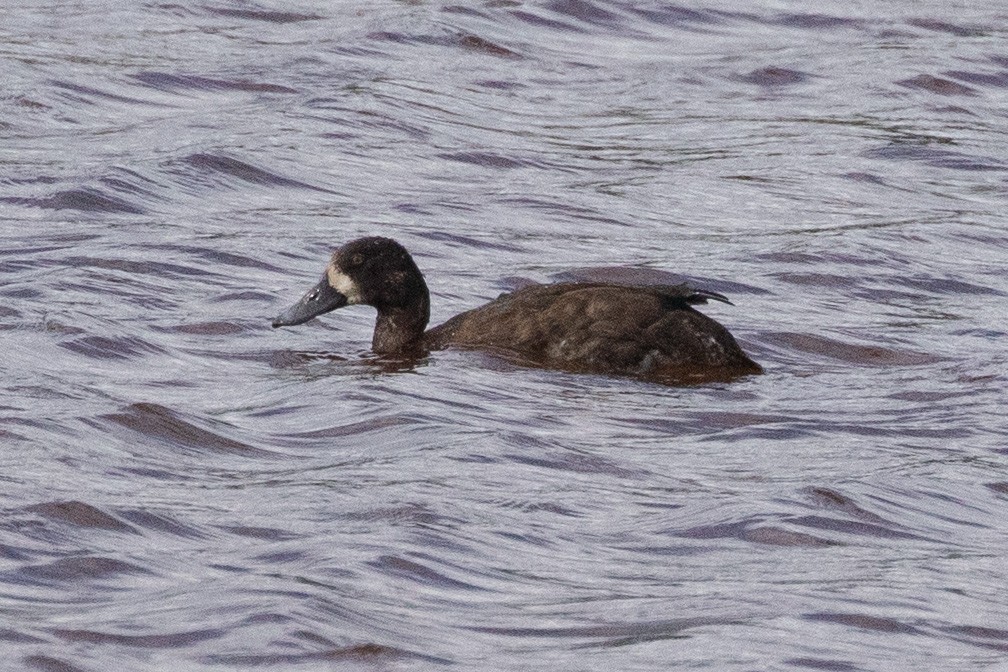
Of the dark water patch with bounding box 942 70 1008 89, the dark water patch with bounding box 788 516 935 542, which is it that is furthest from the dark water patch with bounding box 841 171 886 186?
the dark water patch with bounding box 788 516 935 542

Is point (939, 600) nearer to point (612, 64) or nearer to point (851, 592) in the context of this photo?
point (851, 592)

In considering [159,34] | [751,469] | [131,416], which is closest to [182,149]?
[159,34]

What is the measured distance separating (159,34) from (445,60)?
84.1 inches

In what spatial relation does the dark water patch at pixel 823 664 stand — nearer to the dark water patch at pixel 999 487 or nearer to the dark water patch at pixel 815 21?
the dark water patch at pixel 999 487

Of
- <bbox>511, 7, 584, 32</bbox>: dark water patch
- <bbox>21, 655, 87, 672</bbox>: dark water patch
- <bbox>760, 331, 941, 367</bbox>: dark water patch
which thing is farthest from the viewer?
<bbox>511, 7, 584, 32</bbox>: dark water patch

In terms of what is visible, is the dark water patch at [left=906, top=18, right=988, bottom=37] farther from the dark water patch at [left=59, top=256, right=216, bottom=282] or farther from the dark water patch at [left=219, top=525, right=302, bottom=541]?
the dark water patch at [left=219, top=525, right=302, bottom=541]

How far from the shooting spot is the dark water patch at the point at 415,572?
7059mm

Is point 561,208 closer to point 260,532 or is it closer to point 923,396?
point 923,396

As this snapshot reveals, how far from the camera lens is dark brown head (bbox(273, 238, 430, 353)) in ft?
36.3

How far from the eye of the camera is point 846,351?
1121 centimetres

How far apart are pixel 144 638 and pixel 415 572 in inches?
40.2

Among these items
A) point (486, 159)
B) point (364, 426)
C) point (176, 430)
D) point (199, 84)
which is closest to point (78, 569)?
point (176, 430)

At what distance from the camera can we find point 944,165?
53.4 feet

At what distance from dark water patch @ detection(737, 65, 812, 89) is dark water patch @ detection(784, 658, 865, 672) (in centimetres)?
1235
